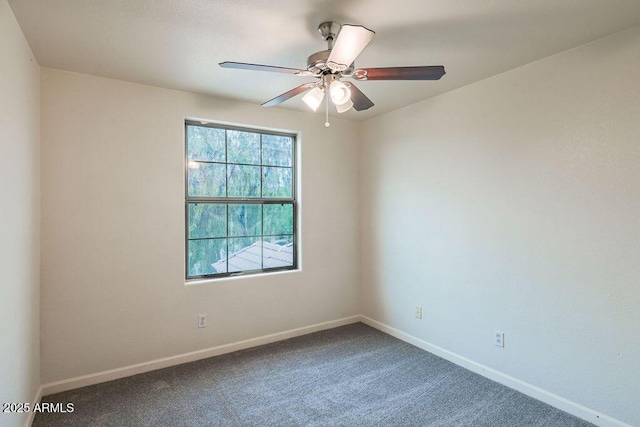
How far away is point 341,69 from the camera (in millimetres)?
1772

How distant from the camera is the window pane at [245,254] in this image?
3.32 meters

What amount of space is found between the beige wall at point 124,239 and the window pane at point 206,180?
0.52 ft

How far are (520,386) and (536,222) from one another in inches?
48.0

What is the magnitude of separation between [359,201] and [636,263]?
8.37ft

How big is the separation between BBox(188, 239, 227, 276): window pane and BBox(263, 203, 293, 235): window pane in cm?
49

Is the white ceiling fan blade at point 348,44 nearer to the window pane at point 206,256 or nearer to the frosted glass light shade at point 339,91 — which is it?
the frosted glass light shade at point 339,91

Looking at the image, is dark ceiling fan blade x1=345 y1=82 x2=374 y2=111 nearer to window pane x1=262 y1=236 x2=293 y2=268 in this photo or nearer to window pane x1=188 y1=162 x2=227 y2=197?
window pane x1=188 y1=162 x2=227 y2=197

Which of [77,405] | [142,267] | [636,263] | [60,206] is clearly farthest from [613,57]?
[77,405]

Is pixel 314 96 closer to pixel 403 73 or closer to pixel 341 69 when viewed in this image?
pixel 341 69

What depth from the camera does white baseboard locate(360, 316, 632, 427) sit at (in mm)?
2078

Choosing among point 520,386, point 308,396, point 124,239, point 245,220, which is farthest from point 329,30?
point 520,386

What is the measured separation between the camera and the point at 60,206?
8.18 ft

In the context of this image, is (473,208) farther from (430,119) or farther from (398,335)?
(398,335)

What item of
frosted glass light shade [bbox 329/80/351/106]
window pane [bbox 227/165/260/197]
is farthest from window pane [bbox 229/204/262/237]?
frosted glass light shade [bbox 329/80/351/106]
